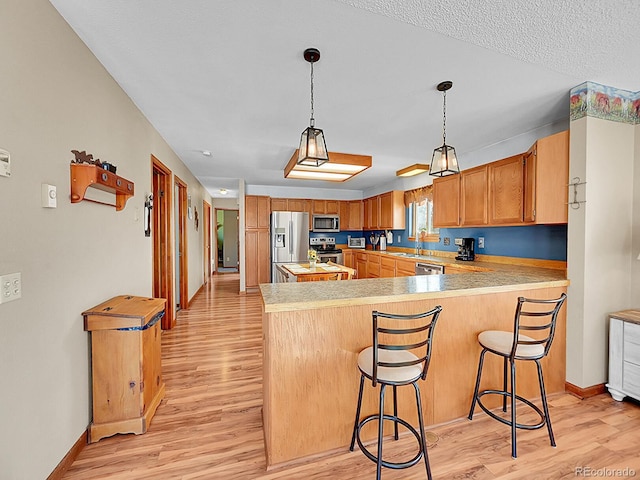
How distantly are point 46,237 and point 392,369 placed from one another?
1.85 metres

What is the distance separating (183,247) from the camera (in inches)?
180

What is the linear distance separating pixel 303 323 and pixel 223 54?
1.74 meters

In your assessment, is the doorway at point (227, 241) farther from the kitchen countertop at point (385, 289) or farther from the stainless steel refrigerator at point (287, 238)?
the kitchen countertop at point (385, 289)

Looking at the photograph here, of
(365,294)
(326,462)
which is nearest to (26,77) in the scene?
(365,294)

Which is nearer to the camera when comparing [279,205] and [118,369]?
[118,369]

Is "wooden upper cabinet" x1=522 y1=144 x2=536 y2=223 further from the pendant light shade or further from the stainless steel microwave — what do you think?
the stainless steel microwave

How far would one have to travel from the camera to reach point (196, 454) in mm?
1640

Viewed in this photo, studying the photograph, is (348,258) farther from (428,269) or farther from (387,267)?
(428,269)

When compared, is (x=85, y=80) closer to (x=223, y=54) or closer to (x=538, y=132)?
(x=223, y=54)

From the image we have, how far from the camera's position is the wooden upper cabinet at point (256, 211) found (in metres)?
6.22

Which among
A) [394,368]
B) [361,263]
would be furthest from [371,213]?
[394,368]

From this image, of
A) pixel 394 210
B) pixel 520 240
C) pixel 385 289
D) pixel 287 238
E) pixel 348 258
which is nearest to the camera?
pixel 385 289

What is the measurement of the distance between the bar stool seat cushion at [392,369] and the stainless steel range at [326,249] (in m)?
4.98

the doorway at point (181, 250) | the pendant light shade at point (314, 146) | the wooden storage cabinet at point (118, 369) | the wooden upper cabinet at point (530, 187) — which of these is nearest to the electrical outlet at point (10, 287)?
the wooden storage cabinet at point (118, 369)
